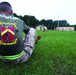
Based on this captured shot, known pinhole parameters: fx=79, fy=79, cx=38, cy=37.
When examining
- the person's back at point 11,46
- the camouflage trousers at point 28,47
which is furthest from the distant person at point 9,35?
the camouflage trousers at point 28,47

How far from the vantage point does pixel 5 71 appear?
1.41 meters

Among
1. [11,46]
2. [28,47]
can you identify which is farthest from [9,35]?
[28,47]

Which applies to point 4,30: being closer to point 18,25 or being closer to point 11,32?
point 11,32

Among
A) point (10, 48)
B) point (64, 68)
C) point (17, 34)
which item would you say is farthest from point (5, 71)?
point (64, 68)

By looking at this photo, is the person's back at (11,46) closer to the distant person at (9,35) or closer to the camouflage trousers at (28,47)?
the distant person at (9,35)

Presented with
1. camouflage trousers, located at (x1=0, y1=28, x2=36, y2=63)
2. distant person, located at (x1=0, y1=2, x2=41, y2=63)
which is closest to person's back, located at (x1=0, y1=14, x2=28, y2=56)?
distant person, located at (x1=0, y1=2, x2=41, y2=63)

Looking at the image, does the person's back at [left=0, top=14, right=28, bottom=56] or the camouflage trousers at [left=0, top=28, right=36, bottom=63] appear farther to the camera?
the camouflage trousers at [left=0, top=28, right=36, bottom=63]

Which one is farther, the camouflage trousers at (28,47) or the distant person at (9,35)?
the camouflage trousers at (28,47)

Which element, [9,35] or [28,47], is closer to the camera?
[9,35]

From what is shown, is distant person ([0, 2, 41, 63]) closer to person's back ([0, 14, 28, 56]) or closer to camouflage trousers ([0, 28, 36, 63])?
person's back ([0, 14, 28, 56])

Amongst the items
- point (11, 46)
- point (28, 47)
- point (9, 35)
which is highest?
point (9, 35)

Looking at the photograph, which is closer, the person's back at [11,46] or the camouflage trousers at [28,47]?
the person's back at [11,46]

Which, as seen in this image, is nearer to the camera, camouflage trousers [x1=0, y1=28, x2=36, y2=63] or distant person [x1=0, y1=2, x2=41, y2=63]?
distant person [x1=0, y1=2, x2=41, y2=63]

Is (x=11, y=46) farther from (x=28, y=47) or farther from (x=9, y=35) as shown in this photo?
(x=28, y=47)
